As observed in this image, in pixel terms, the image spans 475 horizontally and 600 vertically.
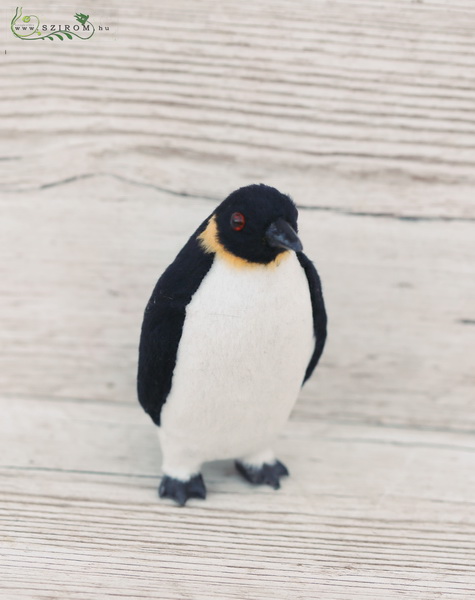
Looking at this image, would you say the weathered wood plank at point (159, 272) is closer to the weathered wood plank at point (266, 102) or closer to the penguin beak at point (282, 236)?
the weathered wood plank at point (266, 102)

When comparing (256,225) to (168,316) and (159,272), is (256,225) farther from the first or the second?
(159,272)

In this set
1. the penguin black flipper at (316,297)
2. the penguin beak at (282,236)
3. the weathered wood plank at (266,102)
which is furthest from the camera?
the weathered wood plank at (266,102)

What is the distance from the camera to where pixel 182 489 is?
0.77 meters

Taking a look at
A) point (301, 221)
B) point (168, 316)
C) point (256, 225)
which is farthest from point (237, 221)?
point (301, 221)

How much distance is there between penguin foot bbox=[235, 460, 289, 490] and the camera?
808 millimetres

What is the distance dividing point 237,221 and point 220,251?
0.04 metres

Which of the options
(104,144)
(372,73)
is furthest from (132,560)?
(372,73)

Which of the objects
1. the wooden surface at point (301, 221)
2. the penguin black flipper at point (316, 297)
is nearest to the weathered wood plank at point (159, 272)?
the wooden surface at point (301, 221)

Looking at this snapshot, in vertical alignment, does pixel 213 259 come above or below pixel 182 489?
above

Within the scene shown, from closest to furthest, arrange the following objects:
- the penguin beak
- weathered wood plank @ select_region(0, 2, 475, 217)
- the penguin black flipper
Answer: the penguin beak → the penguin black flipper → weathered wood plank @ select_region(0, 2, 475, 217)

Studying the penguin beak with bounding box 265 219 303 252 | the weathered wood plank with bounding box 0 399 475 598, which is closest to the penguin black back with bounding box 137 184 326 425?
the penguin beak with bounding box 265 219 303 252

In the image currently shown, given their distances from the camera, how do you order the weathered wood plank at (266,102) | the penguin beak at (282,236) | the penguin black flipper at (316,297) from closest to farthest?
the penguin beak at (282,236), the penguin black flipper at (316,297), the weathered wood plank at (266,102)

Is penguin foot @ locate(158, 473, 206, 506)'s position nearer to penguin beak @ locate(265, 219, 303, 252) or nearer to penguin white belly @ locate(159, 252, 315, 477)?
penguin white belly @ locate(159, 252, 315, 477)

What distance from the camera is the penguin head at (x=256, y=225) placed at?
2.12 ft
